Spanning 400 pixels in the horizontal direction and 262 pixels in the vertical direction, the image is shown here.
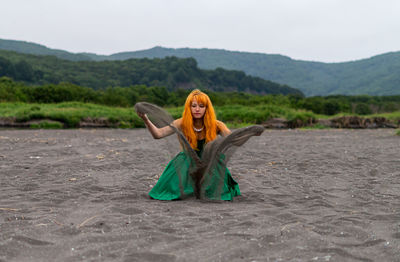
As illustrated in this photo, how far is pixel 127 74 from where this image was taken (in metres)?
73.6

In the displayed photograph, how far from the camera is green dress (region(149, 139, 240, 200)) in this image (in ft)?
14.9

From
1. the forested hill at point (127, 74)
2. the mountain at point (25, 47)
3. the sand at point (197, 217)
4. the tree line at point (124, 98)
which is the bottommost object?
the sand at point (197, 217)

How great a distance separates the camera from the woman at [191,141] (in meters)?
4.62

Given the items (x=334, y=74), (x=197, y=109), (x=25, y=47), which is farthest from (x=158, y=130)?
(x=25, y=47)

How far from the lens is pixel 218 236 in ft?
9.66

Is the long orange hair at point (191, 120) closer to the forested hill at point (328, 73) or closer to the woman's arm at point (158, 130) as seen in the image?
the woman's arm at point (158, 130)

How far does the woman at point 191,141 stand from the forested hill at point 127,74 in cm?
5888

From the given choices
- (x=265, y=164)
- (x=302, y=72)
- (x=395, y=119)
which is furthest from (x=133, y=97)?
(x=302, y=72)

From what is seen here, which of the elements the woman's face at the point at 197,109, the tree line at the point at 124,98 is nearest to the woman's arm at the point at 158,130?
the woman's face at the point at 197,109

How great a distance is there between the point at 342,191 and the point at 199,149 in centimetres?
216

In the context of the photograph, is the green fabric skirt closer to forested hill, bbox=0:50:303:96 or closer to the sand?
the sand

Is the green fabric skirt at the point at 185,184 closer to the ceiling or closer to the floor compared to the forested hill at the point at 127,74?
closer to the floor

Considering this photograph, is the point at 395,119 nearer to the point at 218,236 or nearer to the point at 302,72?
the point at 218,236

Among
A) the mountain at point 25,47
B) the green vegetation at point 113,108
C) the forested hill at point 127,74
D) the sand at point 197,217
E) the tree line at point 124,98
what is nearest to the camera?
the sand at point 197,217
